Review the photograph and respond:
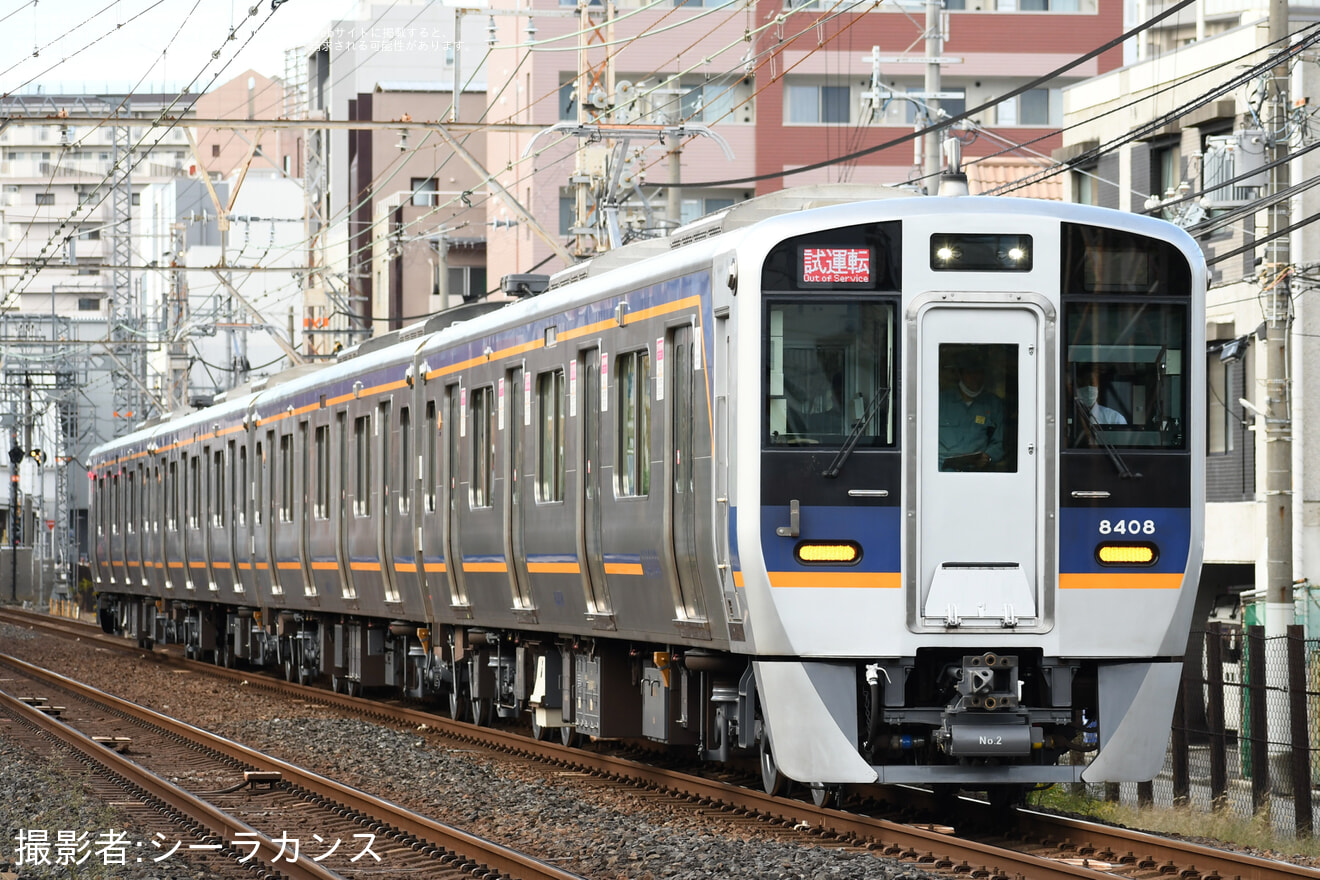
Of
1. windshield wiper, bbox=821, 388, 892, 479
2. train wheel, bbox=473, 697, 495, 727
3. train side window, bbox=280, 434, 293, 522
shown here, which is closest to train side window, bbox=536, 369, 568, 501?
windshield wiper, bbox=821, 388, 892, 479

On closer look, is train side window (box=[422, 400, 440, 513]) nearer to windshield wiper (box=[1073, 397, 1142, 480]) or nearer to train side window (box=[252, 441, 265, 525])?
train side window (box=[252, 441, 265, 525])

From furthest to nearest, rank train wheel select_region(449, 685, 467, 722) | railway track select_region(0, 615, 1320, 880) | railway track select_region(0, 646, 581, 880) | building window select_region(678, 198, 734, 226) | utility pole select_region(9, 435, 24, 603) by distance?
utility pole select_region(9, 435, 24, 603) < building window select_region(678, 198, 734, 226) < train wheel select_region(449, 685, 467, 722) < railway track select_region(0, 646, 581, 880) < railway track select_region(0, 615, 1320, 880)

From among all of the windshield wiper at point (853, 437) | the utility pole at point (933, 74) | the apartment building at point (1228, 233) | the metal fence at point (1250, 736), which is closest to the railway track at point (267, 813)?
the windshield wiper at point (853, 437)

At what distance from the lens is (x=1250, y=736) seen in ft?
40.2

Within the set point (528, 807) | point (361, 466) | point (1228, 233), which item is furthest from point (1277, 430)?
point (1228, 233)

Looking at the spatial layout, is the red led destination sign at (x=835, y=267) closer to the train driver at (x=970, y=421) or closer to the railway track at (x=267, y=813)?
the train driver at (x=970, y=421)

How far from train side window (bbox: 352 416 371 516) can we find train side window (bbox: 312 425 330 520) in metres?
1.04

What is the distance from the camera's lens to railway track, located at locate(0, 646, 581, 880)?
9555 millimetres

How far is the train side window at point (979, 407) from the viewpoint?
995 cm

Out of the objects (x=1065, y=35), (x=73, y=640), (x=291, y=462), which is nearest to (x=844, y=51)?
(x=1065, y=35)

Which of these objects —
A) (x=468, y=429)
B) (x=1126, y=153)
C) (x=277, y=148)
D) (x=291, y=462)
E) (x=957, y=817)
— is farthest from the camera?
(x=277, y=148)

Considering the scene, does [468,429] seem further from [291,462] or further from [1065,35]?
[1065,35]

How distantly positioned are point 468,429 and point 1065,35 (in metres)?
36.1

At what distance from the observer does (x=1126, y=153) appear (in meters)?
Answer: 25.4
